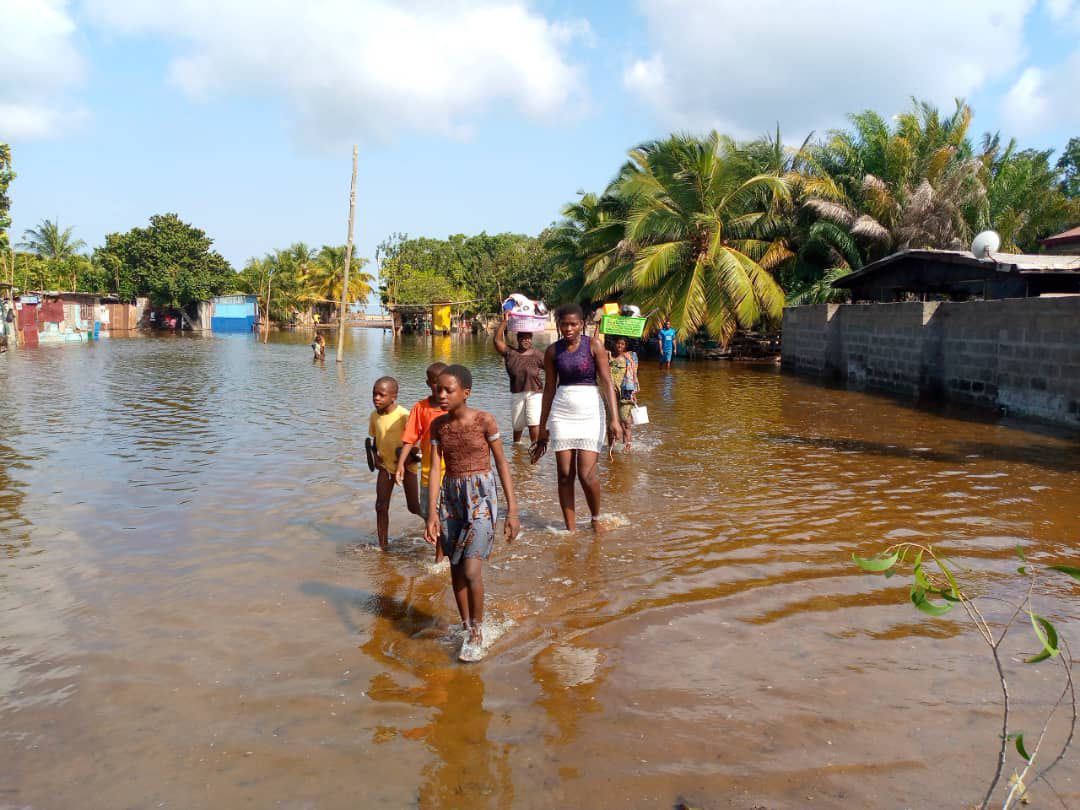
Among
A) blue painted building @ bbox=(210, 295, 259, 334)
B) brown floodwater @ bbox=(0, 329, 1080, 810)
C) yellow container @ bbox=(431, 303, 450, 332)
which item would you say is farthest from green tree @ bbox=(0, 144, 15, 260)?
blue painted building @ bbox=(210, 295, 259, 334)

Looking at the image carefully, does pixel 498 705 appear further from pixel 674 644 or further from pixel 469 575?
pixel 674 644

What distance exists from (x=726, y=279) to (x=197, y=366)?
16.8 meters

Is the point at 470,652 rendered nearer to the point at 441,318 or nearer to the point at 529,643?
the point at 529,643

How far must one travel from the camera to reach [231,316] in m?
62.2

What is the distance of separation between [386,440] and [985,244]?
14076 millimetres

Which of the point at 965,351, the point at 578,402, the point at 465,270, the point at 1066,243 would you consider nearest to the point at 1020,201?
the point at 1066,243

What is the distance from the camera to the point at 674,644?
4.00m

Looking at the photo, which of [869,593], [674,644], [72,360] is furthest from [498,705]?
[72,360]

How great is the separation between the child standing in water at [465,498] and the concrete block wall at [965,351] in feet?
32.7

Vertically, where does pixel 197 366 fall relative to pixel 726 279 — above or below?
below

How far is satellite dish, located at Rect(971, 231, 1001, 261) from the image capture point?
1499 centimetres

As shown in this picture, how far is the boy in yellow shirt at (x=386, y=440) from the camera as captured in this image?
5.36 meters

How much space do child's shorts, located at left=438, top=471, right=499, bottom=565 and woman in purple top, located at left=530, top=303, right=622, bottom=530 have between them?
166cm

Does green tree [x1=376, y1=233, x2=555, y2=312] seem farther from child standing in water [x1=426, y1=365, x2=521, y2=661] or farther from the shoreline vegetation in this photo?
child standing in water [x1=426, y1=365, x2=521, y2=661]
